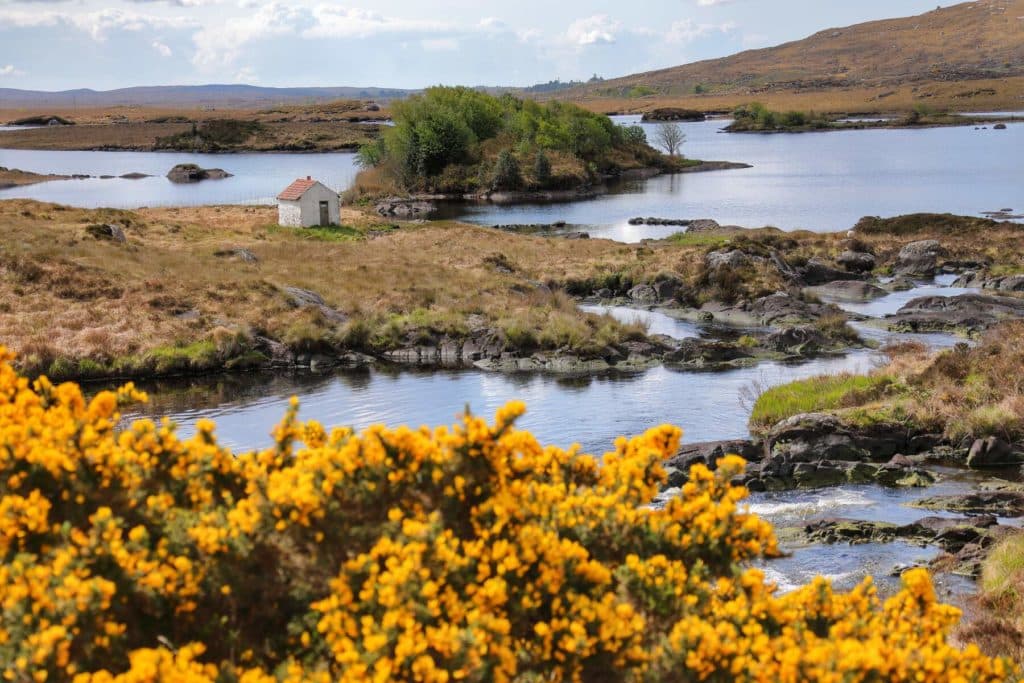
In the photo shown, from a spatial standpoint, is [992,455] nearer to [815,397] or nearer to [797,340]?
[815,397]

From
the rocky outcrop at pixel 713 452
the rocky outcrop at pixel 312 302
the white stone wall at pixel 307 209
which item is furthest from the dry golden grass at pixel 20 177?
the rocky outcrop at pixel 713 452

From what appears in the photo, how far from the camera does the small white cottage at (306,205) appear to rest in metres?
59.9

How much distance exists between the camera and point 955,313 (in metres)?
39.1

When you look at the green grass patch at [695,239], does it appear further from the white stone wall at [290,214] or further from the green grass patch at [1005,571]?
the green grass patch at [1005,571]

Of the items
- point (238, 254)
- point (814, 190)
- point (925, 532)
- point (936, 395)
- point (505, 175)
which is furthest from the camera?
point (505, 175)

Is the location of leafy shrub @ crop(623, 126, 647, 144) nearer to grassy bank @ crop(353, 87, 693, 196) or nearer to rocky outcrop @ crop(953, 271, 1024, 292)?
grassy bank @ crop(353, 87, 693, 196)

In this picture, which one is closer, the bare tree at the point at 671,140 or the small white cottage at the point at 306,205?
the small white cottage at the point at 306,205

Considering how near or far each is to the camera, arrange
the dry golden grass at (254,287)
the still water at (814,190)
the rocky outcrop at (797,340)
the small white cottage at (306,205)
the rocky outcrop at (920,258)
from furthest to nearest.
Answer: the still water at (814,190) < the small white cottage at (306,205) < the rocky outcrop at (920,258) < the rocky outcrop at (797,340) < the dry golden grass at (254,287)

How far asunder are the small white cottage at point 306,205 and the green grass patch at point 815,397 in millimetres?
38280

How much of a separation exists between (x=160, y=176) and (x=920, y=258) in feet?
296

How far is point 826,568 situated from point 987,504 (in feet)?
15.8

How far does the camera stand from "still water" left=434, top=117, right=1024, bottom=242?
246 ft

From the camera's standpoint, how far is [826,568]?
53.6 ft

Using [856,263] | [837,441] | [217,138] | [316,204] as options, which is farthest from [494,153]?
[837,441]
